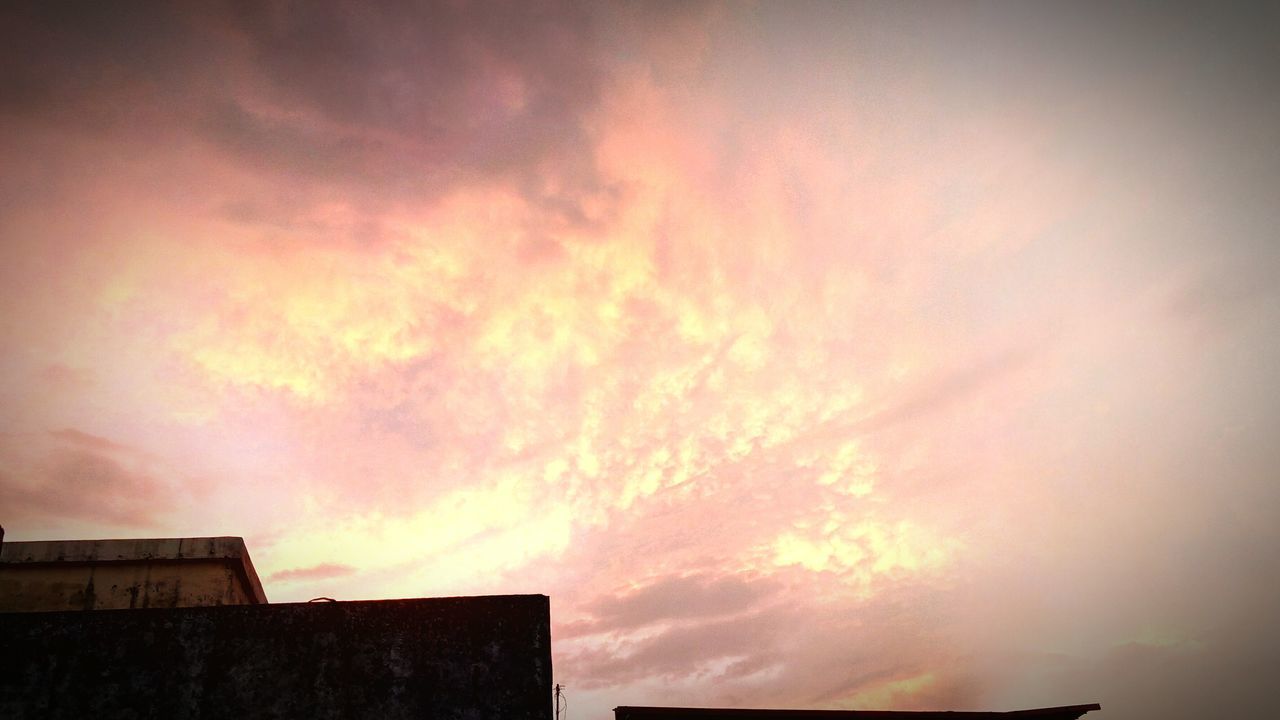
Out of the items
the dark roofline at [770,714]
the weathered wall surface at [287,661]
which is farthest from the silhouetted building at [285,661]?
the dark roofline at [770,714]

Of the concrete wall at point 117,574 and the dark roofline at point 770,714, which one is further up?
the concrete wall at point 117,574

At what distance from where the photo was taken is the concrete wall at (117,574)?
1039 centimetres

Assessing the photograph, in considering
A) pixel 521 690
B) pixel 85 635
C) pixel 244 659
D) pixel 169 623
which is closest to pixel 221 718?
pixel 244 659

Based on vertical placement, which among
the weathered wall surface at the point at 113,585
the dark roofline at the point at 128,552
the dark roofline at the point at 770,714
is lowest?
the dark roofline at the point at 770,714

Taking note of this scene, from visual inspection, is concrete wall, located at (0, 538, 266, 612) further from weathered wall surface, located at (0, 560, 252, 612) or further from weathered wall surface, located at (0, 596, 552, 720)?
weathered wall surface, located at (0, 596, 552, 720)

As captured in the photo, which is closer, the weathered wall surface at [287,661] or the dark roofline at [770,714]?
the weathered wall surface at [287,661]

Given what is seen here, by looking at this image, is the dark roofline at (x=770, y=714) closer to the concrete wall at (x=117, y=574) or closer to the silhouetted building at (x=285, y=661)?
the silhouetted building at (x=285, y=661)

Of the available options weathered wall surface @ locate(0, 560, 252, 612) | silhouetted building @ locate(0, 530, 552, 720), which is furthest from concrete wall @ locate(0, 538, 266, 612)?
silhouetted building @ locate(0, 530, 552, 720)

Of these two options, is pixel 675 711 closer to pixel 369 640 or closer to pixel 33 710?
pixel 369 640

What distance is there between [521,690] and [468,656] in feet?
1.95

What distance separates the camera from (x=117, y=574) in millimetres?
10781

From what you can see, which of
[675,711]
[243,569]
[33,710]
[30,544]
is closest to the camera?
[33,710]

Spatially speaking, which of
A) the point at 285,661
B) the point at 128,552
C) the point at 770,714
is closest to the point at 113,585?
the point at 128,552

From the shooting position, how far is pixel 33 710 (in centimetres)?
562
